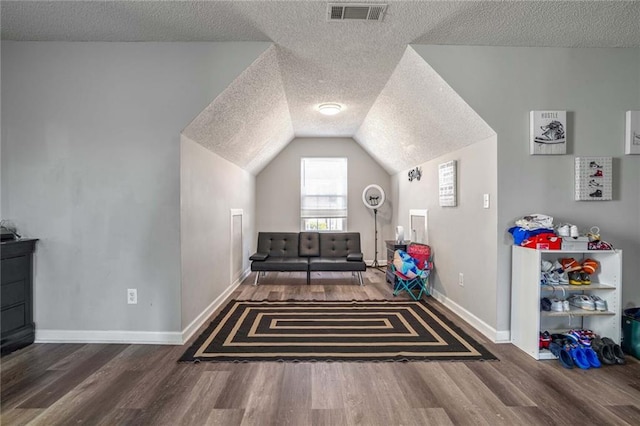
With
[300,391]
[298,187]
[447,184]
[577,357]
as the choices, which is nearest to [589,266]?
[577,357]

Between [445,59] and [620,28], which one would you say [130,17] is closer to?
[445,59]

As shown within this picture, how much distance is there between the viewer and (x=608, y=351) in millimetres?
2414

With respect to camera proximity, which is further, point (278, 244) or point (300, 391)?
point (278, 244)

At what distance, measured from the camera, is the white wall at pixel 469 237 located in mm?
2883

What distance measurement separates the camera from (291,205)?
6.59m

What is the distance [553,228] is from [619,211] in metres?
0.67

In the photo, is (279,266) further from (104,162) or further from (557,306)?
(557,306)

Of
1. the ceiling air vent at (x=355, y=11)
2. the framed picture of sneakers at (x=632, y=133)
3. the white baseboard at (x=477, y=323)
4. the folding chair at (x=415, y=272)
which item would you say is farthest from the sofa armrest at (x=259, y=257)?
the framed picture of sneakers at (x=632, y=133)

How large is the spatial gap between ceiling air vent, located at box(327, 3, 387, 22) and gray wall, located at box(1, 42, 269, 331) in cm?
79

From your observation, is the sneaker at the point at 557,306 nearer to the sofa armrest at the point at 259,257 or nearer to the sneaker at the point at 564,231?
the sneaker at the point at 564,231

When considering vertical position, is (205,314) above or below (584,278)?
below

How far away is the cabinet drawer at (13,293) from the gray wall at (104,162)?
11 cm

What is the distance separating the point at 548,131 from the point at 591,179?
21.6 inches

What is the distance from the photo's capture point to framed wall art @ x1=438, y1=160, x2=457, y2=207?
354cm
